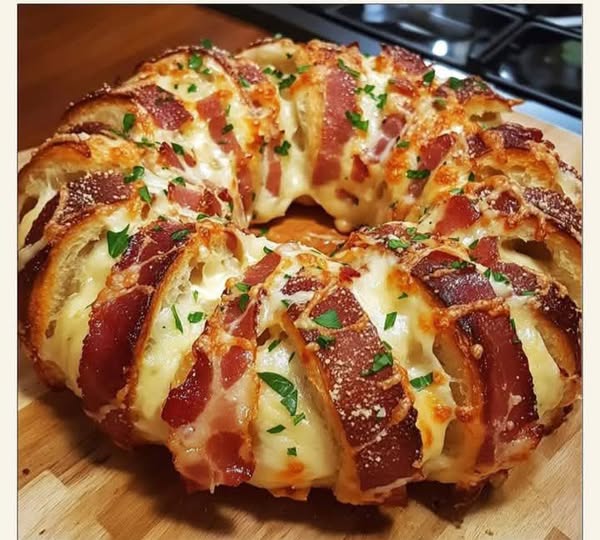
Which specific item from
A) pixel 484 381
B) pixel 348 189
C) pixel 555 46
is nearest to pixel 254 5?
pixel 555 46

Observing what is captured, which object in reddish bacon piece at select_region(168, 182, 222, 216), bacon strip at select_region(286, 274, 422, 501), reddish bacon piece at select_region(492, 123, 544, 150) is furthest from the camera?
reddish bacon piece at select_region(492, 123, 544, 150)

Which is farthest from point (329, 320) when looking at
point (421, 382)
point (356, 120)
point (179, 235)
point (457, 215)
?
point (356, 120)

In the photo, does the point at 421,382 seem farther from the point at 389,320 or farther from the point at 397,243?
the point at 397,243

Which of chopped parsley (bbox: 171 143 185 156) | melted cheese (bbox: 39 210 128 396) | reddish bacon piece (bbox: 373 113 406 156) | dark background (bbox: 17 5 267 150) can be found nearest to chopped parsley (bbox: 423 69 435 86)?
reddish bacon piece (bbox: 373 113 406 156)

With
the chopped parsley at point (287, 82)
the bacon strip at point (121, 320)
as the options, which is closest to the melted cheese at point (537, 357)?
the bacon strip at point (121, 320)

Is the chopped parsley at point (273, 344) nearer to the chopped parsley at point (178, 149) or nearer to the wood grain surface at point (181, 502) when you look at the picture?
the wood grain surface at point (181, 502)

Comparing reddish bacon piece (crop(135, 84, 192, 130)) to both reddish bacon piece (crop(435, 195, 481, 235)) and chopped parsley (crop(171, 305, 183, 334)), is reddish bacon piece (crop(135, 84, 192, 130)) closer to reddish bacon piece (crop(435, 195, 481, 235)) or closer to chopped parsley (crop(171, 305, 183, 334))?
chopped parsley (crop(171, 305, 183, 334))
